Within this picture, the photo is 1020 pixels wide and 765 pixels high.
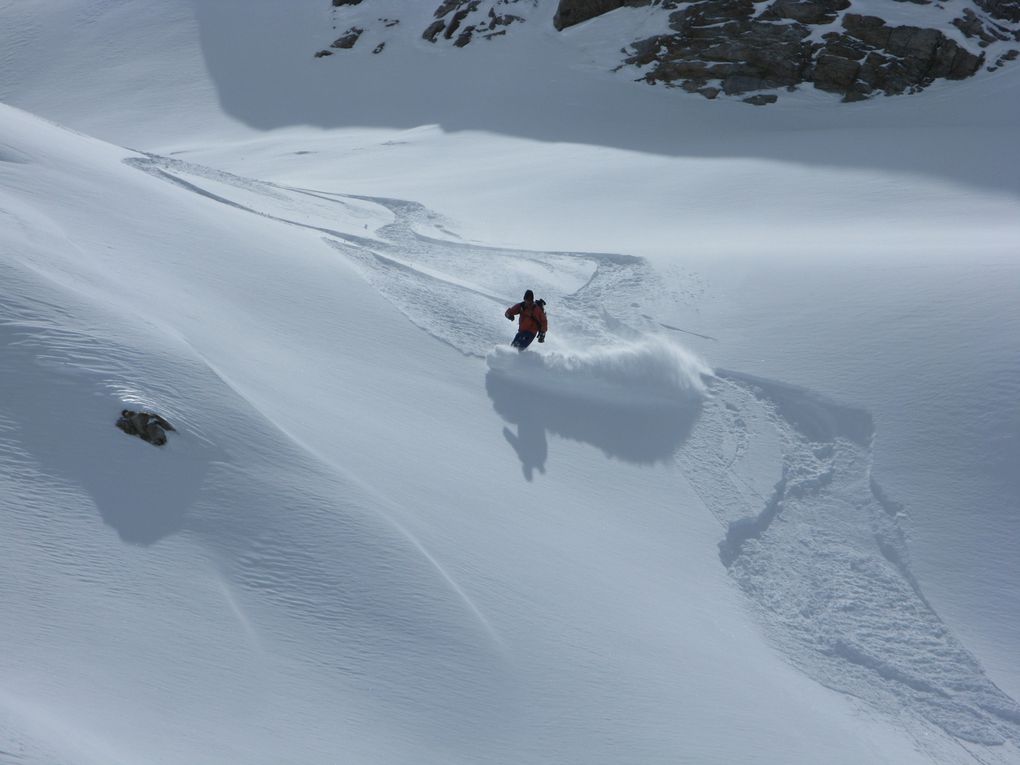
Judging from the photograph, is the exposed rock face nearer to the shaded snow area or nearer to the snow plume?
the shaded snow area

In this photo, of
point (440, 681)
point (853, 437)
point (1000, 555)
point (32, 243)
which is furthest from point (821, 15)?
point (440, 681)

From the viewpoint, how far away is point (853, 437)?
32.6 ft

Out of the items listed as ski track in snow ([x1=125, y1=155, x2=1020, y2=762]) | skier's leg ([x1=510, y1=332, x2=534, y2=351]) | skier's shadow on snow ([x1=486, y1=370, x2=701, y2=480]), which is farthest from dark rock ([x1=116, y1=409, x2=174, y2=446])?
skier's leg ([x1=510, y1=332, x2=534, y2=351])

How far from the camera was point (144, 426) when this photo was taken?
6.66 m

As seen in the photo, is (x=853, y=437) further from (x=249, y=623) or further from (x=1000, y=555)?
(x=249, y=623)

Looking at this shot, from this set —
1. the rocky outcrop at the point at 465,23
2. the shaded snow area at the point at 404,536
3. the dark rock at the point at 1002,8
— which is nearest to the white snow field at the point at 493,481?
the shaded snow area at the point at 404,536

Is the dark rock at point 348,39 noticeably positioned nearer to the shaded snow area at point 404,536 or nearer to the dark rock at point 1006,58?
the dark rock at point 1006,58

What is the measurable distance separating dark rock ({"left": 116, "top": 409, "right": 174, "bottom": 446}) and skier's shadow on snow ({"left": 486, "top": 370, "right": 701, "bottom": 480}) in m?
3.54

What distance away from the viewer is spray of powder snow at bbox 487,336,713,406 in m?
10.4

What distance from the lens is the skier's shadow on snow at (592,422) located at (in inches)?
374

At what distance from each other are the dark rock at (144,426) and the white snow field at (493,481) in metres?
0.12

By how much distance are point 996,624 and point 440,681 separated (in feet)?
16.2

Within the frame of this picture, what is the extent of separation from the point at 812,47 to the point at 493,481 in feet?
73.4

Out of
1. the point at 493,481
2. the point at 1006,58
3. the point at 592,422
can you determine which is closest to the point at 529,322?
the point at 592,422
